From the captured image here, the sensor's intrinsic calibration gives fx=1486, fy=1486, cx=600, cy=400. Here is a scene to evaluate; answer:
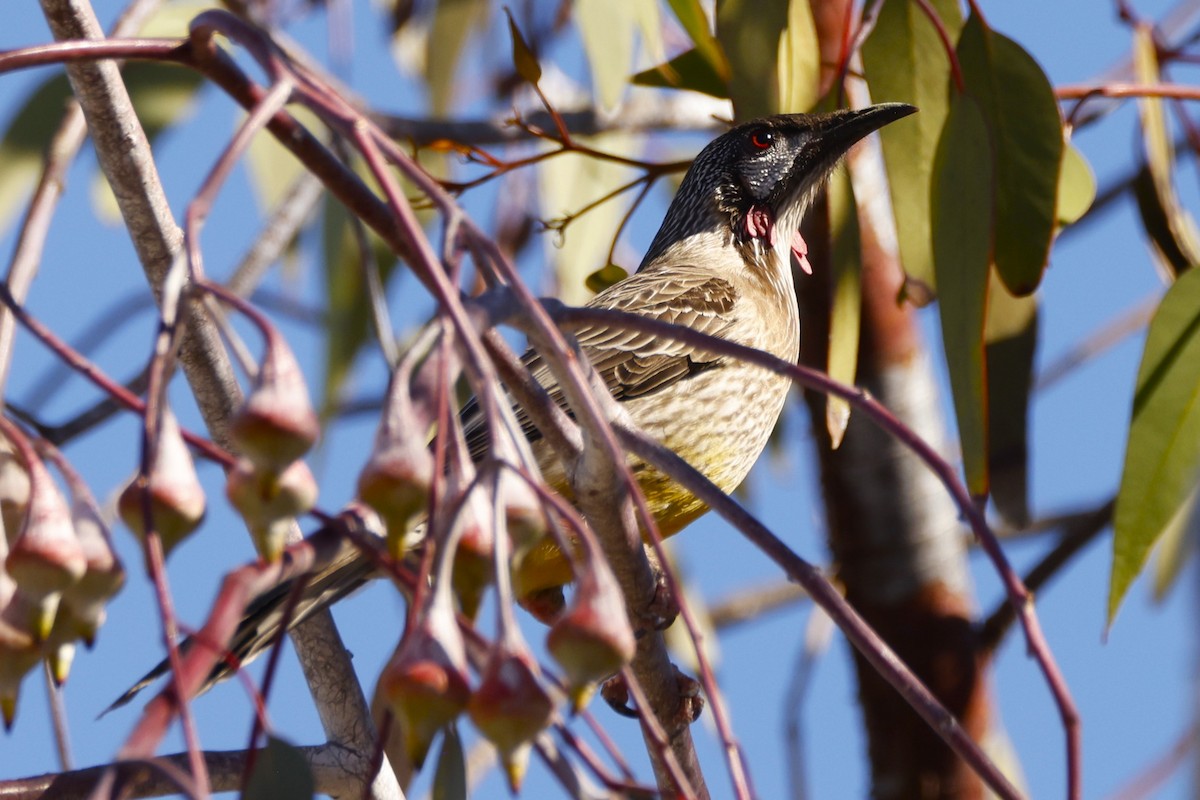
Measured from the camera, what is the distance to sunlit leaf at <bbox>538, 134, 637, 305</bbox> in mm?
4137

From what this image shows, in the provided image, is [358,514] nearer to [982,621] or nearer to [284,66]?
[284,66]

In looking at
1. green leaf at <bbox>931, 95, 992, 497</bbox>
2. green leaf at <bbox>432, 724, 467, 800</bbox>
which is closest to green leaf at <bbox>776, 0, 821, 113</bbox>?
green leaf at <bbox>931, 95, 992, 497</bbox>

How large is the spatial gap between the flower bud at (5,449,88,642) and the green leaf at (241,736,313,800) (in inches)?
8.9

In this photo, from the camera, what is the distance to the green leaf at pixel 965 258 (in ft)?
6.27

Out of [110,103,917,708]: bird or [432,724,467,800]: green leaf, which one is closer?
[432,724,467,800]: green leaf

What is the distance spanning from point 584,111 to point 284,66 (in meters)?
3.01

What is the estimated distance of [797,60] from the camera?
2.51 m

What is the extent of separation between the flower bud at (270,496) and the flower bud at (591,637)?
0.19 m

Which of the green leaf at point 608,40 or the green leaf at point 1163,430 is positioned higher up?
the green leaf at point 608,40

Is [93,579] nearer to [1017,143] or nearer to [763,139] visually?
[1017,143]

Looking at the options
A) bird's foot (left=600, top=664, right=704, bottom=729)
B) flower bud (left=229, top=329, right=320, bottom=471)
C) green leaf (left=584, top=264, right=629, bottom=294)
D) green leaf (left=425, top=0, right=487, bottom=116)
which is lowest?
flower bud (left=229, top=329, right=320, bottom=471)

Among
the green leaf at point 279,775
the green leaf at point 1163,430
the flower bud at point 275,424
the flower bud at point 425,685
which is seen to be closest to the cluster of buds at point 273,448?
the flower bud at point 275,424

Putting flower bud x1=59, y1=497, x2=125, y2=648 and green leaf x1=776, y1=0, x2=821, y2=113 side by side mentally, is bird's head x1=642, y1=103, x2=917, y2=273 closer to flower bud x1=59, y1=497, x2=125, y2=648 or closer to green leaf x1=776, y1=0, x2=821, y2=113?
green leaf x1=776, y1=0, x2=821, y2=113

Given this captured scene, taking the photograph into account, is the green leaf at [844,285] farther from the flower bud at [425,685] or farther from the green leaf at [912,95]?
the flower bud at [425,685]
